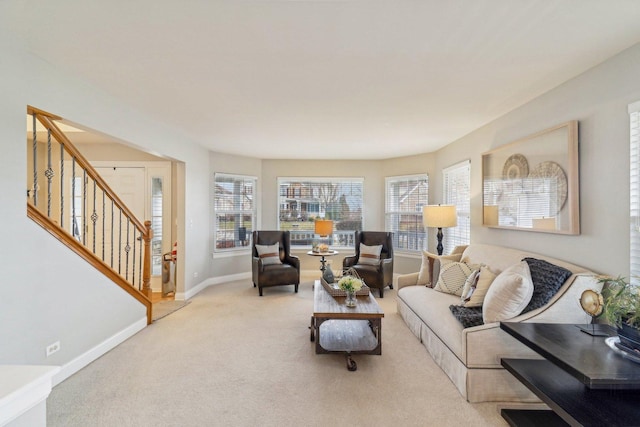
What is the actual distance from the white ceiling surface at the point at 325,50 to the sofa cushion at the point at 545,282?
1579mm

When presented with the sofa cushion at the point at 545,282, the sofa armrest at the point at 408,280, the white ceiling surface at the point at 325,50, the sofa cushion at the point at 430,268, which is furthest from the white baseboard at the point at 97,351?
the sofa cushion at the point at 545,282

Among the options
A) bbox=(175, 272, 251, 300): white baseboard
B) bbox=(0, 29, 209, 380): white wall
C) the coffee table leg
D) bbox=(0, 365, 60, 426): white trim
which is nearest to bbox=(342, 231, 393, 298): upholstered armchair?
bbox=(175, 272, 251, 300): white baseboard

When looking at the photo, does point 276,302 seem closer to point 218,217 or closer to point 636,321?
point 218,217

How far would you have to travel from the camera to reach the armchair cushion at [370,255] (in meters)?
5.22

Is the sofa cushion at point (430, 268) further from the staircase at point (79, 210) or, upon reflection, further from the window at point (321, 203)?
the staircase at point (79, 210)

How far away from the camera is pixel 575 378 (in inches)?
61.4

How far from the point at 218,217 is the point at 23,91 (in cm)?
371

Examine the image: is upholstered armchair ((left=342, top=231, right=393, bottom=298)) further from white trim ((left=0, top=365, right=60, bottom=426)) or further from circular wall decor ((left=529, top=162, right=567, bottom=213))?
white trim ((left=0, top=365, right=60, bottom=426))

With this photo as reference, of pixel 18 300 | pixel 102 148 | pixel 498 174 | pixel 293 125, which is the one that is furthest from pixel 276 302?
pixel 102 148

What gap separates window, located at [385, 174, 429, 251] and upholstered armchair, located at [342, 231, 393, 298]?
2.24ft

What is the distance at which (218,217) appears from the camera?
5.75 metres

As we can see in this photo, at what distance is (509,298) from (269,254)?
371 cm

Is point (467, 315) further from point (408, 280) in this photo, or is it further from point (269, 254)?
point (269, 254)

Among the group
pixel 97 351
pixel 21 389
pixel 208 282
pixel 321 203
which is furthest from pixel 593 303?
pixel 208 282
